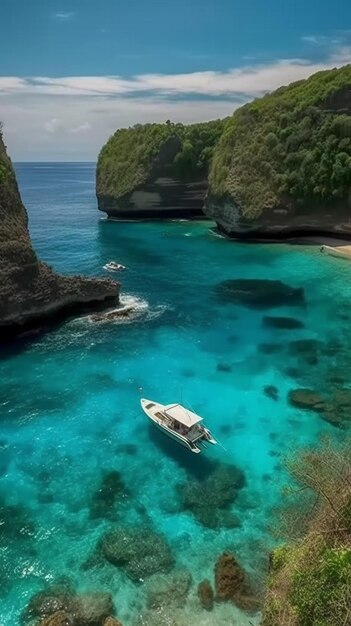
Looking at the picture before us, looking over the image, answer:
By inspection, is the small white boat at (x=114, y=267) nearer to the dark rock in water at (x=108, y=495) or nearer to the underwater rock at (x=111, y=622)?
the dark rock in water at (x=108, y=495)

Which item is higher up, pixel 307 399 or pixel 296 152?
pixel 296 152

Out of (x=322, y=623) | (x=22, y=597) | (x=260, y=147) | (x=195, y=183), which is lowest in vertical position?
(x=22, y=597)

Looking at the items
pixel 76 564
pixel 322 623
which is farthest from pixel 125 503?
pixel 322 623

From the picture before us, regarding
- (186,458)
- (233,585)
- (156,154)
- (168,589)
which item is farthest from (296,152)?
(168,589)

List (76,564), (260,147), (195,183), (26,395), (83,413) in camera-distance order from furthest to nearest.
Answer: (195,183), (260,147), (26,395), (83,413), (76,564)

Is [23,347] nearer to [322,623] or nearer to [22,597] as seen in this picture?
[22,597]

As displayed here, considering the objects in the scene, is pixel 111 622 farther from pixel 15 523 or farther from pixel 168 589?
pixel 15 523

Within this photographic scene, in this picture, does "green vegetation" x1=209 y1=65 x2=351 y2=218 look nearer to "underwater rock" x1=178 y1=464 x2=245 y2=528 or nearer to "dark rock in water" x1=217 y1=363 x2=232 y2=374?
"dark rock in water" x1=217 y1=363 x2=232 y2=374
